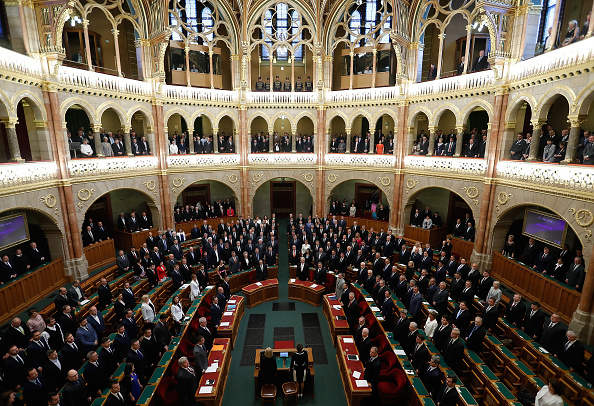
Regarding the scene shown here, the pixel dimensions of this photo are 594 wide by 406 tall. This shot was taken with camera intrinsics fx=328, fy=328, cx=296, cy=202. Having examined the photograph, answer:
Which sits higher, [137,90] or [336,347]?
[137,90]

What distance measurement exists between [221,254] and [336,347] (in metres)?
6.95

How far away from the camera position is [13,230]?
1330 centimetres

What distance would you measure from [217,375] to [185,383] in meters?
1.12

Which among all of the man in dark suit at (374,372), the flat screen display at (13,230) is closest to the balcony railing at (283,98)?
the flat screen display at (13,230)

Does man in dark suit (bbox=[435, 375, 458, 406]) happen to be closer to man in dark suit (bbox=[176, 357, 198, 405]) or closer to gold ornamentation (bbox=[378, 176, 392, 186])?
man in dark suit (bbox=[176, 357, 198, 405])

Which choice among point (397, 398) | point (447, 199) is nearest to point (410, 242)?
point (447, 199)

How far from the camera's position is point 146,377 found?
28.5 feet

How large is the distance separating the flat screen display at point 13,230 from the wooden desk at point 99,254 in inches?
93.5

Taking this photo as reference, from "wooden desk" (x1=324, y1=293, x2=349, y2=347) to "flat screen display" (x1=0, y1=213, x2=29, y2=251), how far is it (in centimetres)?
1276

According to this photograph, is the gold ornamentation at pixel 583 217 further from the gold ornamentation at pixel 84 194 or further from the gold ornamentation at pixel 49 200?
the gold ornamentation at pixel 49 200

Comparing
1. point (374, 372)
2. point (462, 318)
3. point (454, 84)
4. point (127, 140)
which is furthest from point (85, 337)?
point (454, 84)

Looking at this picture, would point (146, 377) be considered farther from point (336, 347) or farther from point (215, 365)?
point (336, 347)

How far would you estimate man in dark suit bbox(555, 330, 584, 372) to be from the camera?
7738mm

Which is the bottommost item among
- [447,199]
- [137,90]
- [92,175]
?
[447,199]
